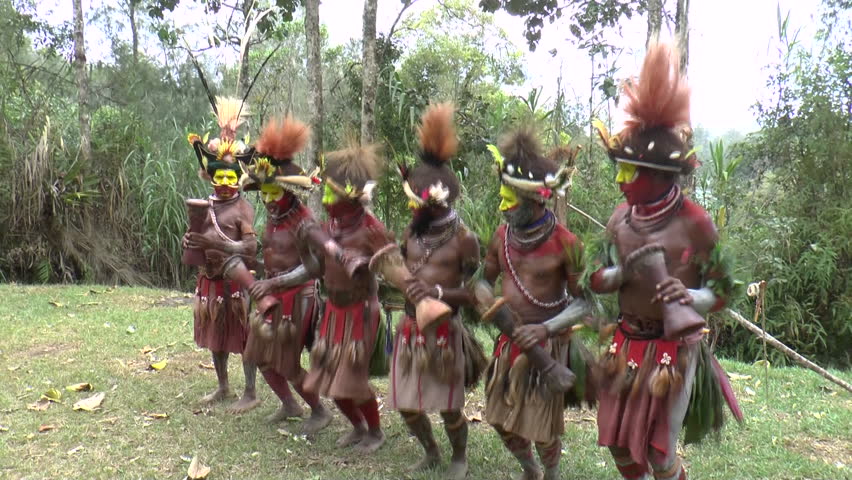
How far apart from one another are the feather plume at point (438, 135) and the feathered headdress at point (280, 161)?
0.87 m

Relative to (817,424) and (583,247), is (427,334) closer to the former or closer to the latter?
(583,247)

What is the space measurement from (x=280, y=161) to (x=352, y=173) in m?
0.60

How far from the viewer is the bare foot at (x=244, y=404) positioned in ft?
14.8

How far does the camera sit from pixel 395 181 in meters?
6.50

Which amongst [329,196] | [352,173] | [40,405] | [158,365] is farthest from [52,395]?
[352,173]

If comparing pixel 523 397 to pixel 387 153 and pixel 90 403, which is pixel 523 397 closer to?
pixel 90 403

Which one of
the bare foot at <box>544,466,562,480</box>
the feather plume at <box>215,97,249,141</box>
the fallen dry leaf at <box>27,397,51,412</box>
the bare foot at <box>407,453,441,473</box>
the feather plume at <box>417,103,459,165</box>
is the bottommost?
the bare foot at <box>407,453,441,473</box>

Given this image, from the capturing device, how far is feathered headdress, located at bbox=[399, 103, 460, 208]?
3.21m

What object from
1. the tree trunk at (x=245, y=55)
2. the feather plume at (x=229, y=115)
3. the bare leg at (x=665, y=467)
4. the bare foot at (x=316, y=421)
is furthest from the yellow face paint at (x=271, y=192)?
the bare leg at (x=665, y=467)

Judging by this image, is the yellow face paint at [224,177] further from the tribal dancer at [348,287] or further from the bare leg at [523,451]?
the bare leg at [523,451]

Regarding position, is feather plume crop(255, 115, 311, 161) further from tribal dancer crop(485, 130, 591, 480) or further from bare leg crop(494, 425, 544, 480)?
bare leg crop(494, 425, 544, 480)

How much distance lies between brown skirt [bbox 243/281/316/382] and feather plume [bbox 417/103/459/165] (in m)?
1.32

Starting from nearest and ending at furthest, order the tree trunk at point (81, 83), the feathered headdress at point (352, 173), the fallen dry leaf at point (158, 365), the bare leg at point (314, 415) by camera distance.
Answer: the feathered headdress at point (352, 173) < the bare leg at point (314, 415) < the fallen dry leaf at point (158, 365) < the tree trunk at point (81, 83)

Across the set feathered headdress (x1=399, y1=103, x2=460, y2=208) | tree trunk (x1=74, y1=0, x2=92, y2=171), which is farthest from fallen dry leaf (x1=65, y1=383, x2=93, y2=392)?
tree trunk (x1=74, y1=0, x2=92, y2=171)
